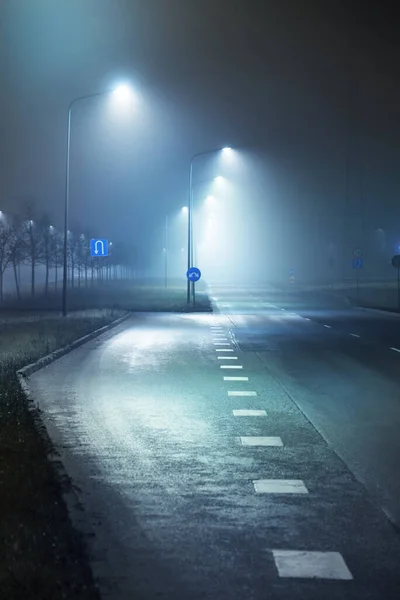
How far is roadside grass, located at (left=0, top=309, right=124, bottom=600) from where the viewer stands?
4.82 m

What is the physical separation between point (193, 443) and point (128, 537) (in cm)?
378

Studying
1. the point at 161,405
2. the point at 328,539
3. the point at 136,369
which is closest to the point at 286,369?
the point at 136,369

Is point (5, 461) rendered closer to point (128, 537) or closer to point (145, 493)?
point (145, 493)

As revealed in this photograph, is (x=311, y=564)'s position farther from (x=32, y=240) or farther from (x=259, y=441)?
(x=32, y=240)

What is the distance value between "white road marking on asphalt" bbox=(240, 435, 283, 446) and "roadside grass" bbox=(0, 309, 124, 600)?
2.29 m

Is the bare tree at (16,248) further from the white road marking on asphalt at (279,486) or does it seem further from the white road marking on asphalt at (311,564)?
the white road marking on asphalt at (311,564)

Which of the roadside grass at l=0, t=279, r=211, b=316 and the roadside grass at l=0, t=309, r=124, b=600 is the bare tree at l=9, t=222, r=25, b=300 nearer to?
the roadside grass at l=0, t=279, r=211, b=316

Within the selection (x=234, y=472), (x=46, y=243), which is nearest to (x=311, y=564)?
(x=234, y=472)

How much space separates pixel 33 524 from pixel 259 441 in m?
4.39

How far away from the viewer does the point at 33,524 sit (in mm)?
6016

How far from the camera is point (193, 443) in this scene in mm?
9891

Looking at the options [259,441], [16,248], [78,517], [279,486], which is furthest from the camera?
[16,248]

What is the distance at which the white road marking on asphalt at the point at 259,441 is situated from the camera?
9.82 m

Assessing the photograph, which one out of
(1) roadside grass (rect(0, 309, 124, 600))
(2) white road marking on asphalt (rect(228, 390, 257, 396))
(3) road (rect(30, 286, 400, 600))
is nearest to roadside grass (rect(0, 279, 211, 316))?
(3) road (rect(30, 286, 400, 600))
